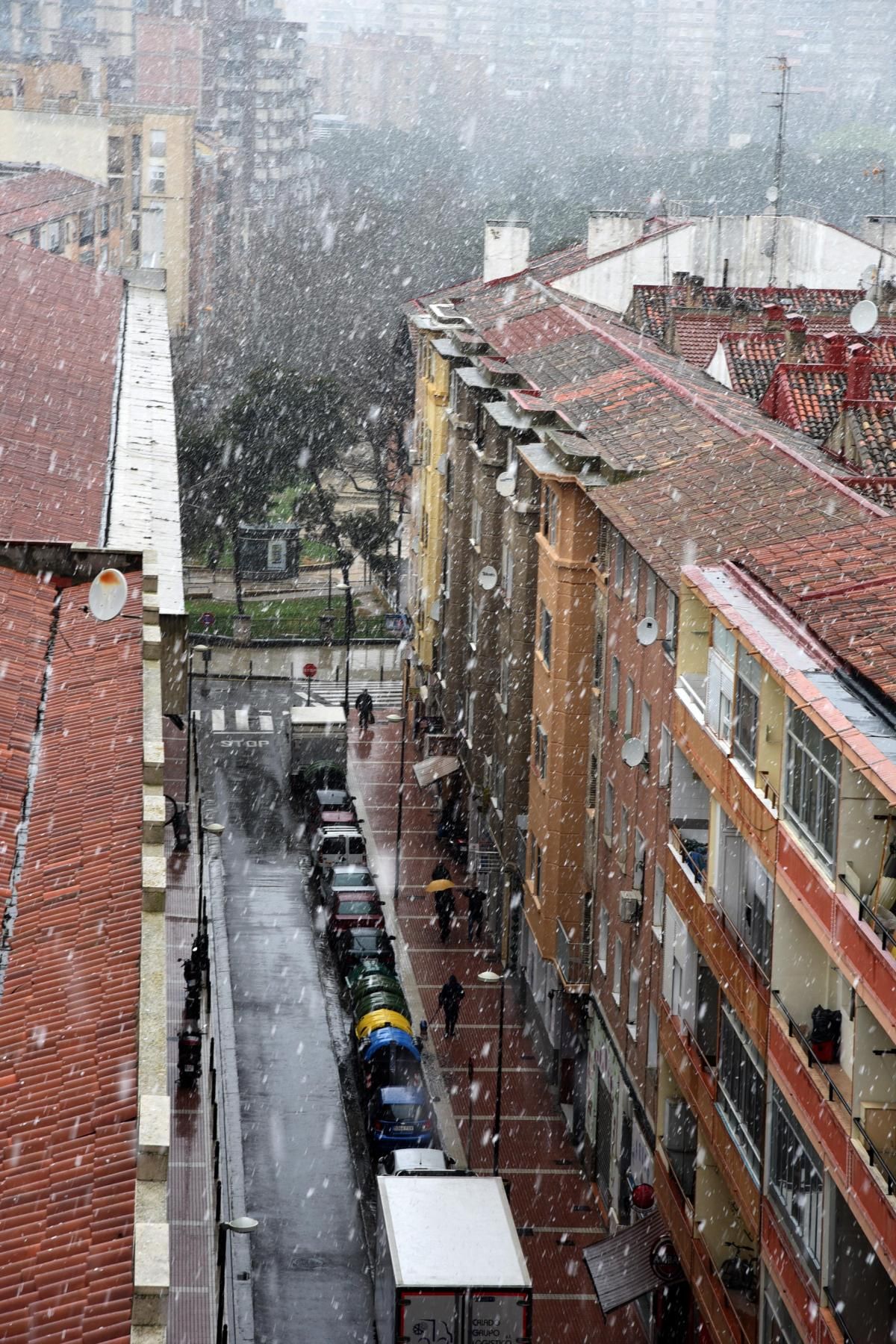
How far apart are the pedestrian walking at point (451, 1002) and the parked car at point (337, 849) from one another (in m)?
7.93

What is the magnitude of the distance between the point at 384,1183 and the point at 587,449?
11879mm

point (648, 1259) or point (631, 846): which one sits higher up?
point (631, 846)

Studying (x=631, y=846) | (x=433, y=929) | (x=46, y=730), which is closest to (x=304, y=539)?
(x=433, y=929)

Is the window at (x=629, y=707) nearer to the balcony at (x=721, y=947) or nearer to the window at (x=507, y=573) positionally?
the balcony at (x=721, y=947)

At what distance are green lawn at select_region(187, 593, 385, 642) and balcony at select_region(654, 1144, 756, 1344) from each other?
4132 cm

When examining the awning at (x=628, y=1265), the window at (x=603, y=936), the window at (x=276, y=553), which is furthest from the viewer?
the window at (x=276, y=553)

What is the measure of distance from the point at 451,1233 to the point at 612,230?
3619cm

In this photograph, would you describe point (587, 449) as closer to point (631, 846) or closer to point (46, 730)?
point (631, 846)

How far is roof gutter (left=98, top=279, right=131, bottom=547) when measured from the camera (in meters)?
32.2

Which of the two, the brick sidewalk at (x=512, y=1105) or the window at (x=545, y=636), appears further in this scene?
the window at (x=545, y=636)

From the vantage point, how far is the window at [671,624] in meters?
25.5

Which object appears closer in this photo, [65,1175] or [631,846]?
[65,1175]

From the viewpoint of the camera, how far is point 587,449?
31.7 metres

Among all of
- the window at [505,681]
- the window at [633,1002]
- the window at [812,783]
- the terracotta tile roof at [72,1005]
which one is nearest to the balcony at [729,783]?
the window at [812,783]
